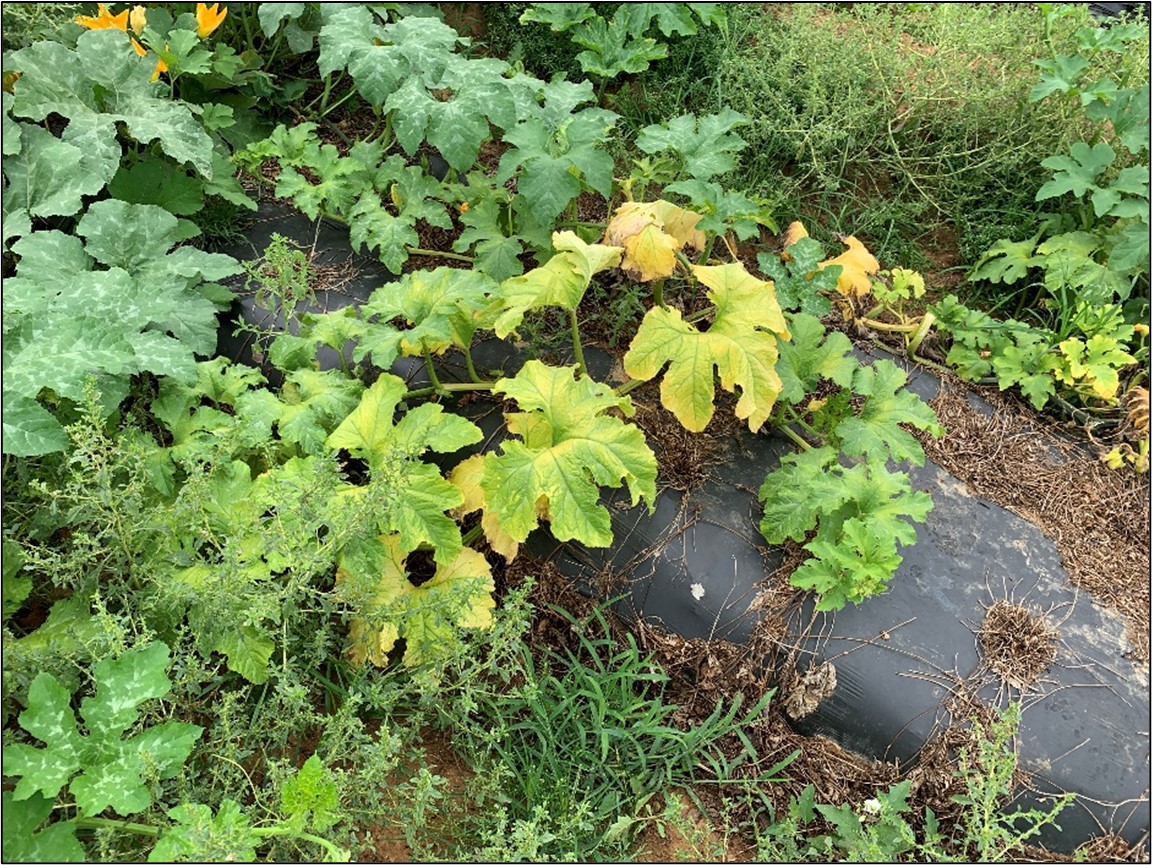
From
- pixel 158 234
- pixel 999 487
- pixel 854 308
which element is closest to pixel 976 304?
pixel 854 308

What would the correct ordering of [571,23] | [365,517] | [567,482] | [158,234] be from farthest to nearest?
1. [571,23]
2. [158,234]
3. [567,482]
4. [365,517]

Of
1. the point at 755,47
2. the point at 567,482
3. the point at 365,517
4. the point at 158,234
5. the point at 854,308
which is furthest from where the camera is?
the point at 755,47

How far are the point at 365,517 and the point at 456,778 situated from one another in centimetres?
86

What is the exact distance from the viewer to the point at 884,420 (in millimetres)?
2768

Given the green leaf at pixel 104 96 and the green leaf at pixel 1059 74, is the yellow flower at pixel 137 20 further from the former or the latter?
the green leaf at pixel 1059 74

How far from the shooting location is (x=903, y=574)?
2.79 m

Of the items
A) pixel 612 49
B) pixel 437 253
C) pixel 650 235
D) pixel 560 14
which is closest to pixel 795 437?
pixel 650 235

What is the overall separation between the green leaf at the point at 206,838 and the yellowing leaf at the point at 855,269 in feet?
8.43

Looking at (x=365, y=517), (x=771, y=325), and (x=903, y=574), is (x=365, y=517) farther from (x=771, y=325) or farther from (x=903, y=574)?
(x=903, y=574)

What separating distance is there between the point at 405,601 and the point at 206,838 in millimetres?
822

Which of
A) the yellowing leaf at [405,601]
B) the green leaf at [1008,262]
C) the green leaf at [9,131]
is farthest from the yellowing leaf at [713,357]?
the green leaf at [9,131]

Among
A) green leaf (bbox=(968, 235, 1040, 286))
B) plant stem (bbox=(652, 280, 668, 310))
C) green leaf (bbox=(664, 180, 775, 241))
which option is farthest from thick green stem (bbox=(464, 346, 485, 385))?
green leaf (bbox=(968, 235, 1040, 286))

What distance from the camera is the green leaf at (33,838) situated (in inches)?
74.2

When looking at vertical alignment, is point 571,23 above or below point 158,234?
above
